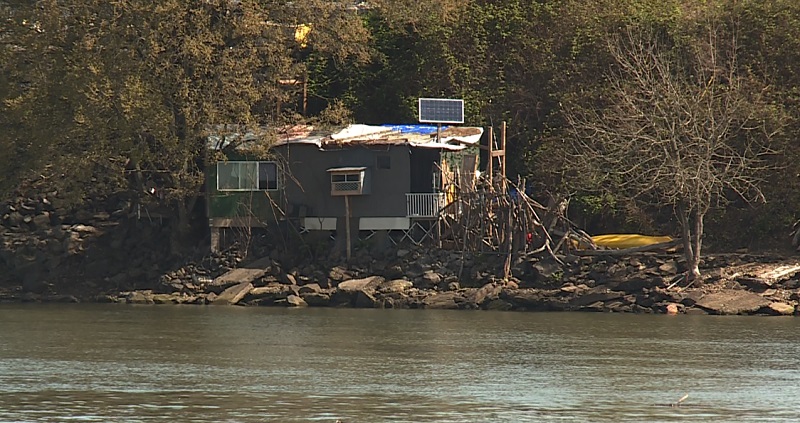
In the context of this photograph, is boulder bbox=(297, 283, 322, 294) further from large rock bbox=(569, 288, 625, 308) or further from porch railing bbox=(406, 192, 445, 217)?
large rock bbox=(569, 288, 625, 308)

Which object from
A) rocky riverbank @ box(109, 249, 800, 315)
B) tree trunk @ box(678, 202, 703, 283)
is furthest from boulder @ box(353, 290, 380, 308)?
tree trunk @ box(678, 202, 703, 283)

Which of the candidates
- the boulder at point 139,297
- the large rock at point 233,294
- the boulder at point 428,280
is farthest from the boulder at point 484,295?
the boulder at point 139,297

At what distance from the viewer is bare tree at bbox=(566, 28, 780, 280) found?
37219mm

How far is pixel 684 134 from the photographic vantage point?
3762 centimetres

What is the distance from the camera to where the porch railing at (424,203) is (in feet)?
133

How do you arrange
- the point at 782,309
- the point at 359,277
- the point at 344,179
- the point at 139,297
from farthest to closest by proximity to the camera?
1. the point at 344,179
2. the point at 139,297
3. the point at 359,277
4. the point at 782,309

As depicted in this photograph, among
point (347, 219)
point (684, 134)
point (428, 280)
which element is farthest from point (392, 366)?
point (347, 219)

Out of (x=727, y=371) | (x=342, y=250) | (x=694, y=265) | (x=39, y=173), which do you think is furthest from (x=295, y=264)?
(x=727, y=371)

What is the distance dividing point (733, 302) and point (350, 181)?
37.3 ft

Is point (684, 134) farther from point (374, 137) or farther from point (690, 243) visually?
point (374, 137)

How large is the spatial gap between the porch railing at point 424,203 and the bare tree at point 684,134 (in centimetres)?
395

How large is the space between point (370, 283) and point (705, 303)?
8.64 meters

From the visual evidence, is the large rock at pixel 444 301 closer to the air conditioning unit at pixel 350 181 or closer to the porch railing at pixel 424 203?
the porch railing at pixel 424 203

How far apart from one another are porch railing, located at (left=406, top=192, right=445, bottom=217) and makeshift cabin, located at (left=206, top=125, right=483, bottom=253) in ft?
0.09
